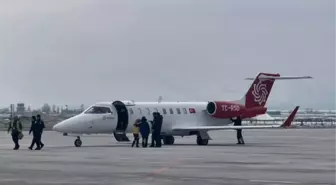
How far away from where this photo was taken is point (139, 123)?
42.9 m

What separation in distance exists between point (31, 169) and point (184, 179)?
555 centimetres

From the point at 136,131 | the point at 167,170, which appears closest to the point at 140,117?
the point at 136,131

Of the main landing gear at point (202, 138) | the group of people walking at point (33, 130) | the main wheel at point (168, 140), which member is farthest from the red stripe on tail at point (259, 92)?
the group of people walking at point (33, 130)

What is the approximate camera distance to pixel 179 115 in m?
48.2

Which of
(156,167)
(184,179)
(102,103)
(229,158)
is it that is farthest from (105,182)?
(102,103)

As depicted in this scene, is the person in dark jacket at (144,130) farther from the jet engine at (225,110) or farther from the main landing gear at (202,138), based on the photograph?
the jet engine at (225,110)

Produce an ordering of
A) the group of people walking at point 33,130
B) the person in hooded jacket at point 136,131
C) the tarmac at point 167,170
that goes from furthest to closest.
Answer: the person in hooded jacket at point 136,131, the group of people walking at point 33,130, the tarmac at point 167,170

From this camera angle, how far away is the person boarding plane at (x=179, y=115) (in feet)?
145

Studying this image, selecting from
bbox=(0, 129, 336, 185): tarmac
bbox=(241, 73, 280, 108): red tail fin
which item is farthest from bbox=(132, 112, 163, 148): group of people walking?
bbox=(0, 129, 336, 185): tarmac

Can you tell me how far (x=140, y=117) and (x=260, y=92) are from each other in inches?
348

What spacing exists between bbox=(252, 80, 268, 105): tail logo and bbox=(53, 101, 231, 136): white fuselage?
2.52m

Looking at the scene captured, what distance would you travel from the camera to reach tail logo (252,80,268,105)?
50562 millimetres

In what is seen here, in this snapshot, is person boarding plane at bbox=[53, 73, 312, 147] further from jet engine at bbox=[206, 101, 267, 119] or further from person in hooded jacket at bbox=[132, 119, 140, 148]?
person in hooded jacket at bbox=[132, 119, 140, 148]

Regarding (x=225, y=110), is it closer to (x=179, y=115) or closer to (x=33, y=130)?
(x=179, y=115)
